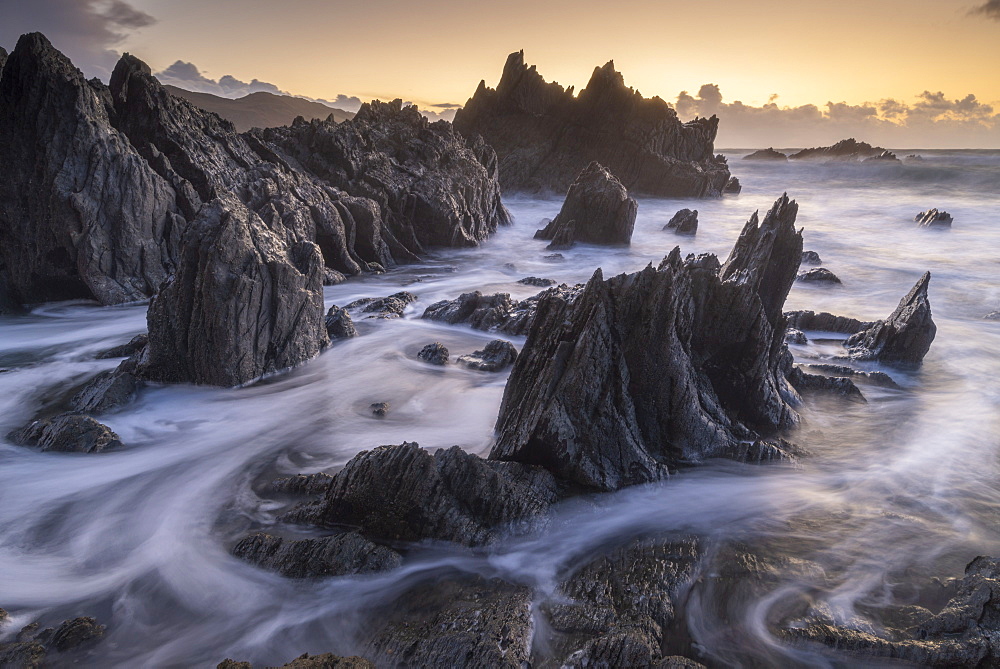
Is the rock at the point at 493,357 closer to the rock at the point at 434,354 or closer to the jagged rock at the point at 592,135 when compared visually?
the rock at the point at 434,354

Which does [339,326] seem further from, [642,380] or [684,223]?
[684,223]

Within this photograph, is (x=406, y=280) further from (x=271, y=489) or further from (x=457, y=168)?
(x=271, y=489)

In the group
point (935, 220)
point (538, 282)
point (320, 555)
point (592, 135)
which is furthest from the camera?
point (592, 135)

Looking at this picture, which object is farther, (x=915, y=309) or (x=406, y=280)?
(x=406, y=280)

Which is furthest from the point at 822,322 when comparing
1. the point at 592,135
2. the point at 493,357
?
the point at 592,135

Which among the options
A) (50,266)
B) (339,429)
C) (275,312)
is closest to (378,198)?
(50,266)

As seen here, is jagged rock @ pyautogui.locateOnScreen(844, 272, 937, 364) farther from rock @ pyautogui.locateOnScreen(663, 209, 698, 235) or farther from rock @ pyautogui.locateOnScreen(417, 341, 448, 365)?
rock @ pyautogui.locateOnScreen(663, 209, 698, 235)

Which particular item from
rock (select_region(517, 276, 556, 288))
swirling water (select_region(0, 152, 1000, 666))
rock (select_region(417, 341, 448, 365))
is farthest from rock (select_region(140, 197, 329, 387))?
rock (select_region(517, 276, 556, 288))

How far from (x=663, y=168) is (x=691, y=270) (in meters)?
42.0

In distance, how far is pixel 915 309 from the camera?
444 inches

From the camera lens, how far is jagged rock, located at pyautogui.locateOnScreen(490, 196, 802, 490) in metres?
6.21

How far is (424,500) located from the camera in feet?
17.7

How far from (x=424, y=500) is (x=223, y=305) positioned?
524 cm

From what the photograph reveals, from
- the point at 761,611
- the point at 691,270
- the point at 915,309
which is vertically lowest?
the point at 761,611
